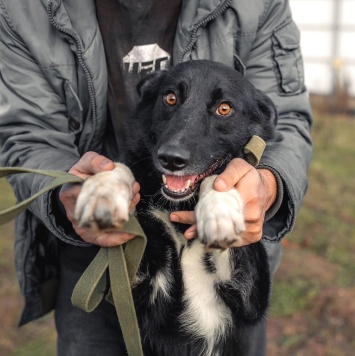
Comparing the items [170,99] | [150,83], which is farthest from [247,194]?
[150,83]

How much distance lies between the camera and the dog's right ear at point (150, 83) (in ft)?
8.40

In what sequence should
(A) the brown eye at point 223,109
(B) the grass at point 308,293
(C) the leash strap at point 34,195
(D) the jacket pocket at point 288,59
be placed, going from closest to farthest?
(C) the leash strap at point 34,195, (A) the brown eye at point 223,109, (D) the jacket pocket at point 288,59, (B) the grass at point 308,293

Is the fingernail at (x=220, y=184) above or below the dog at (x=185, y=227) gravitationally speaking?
above

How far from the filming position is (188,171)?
2.12 meters

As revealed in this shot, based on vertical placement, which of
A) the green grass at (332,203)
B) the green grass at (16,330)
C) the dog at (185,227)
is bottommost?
the green grass at (332,203)

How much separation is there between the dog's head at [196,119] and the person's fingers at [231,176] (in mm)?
176

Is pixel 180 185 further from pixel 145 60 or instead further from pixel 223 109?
pixel 145 60

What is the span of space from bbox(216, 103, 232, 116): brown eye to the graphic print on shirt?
Answer: 1.30 feet

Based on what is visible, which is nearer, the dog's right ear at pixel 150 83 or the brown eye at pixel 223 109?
the brown eye at pixel 223 109

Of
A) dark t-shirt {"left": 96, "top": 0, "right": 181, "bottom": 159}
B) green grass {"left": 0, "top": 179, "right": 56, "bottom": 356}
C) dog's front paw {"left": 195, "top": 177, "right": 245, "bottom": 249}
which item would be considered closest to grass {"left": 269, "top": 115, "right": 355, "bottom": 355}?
green grass {"left": 0, "top": 179, "right": 56, "bottom": 356}

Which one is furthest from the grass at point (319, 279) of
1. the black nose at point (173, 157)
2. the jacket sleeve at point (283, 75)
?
the black nose at point (173, 157)

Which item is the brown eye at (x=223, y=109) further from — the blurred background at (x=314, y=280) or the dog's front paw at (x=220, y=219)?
the blurred background at (x=314, y=280)

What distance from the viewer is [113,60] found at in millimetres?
2631

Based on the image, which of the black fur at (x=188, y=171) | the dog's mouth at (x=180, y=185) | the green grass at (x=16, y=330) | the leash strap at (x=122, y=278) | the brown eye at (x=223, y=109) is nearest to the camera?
the leash strap at (x=122, y=278)
